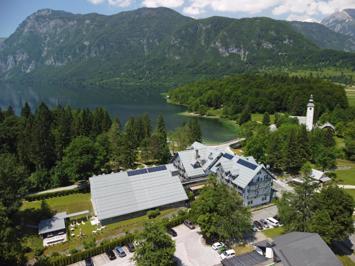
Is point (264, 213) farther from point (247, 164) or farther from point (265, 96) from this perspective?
point (265, 96)

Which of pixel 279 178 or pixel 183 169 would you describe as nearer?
pixel 183 169

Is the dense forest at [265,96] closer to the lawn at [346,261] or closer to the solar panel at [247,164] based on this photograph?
the solar panel at [247,164]

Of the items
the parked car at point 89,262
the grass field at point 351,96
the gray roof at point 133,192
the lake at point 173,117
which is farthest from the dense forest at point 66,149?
the grass field at point 351,96

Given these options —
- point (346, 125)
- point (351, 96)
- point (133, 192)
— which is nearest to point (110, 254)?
point (133, 192)

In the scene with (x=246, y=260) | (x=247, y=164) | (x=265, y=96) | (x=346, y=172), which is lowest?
(x=346, y=172)

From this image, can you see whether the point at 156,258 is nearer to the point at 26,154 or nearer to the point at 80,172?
the point at 80,172

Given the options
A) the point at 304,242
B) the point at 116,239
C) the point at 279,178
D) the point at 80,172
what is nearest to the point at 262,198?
the point at 279,178

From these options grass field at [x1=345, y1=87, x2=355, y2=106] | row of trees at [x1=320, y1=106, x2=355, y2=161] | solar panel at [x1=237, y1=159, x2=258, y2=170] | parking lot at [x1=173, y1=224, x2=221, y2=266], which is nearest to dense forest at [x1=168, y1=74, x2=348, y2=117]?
grass field at [x1=345, y1=87, x2=355, y2=106]
